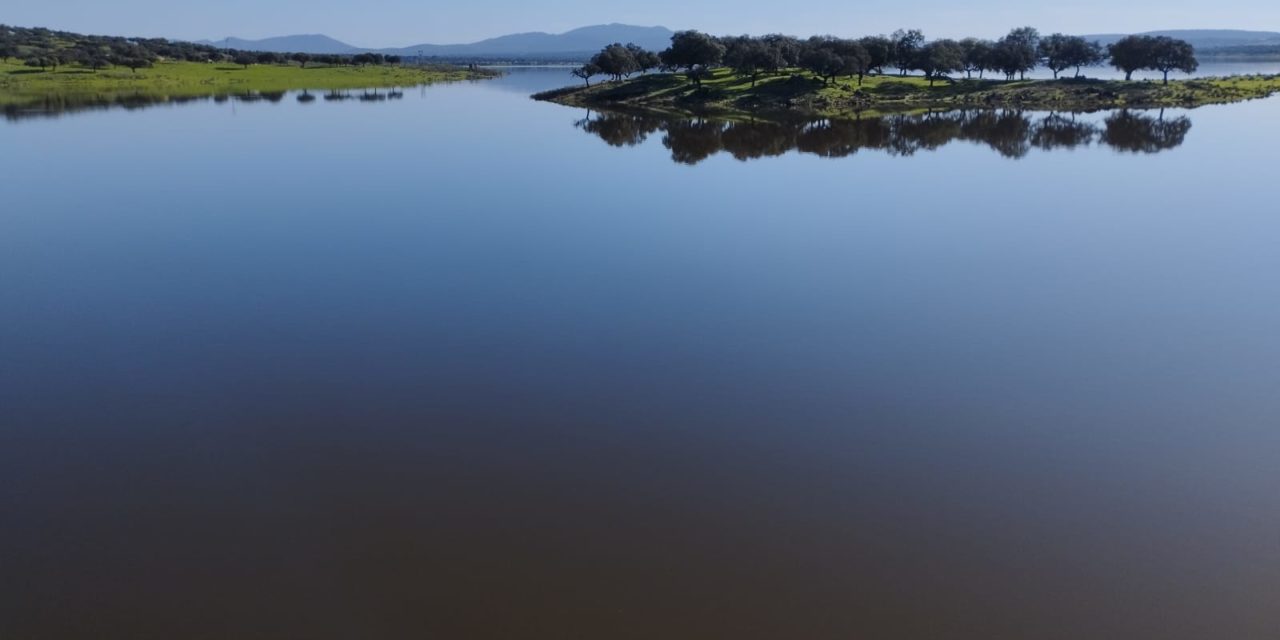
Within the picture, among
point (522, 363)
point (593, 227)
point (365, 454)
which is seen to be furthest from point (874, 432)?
point (593, 227)

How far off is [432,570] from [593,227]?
52.7 feet

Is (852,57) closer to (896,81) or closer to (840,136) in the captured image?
(896,81)

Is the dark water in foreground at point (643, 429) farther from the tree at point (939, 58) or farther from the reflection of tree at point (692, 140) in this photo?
the tree at point (939, 58)

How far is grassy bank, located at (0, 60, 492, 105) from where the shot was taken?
253 ft

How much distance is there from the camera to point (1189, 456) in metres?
10.0

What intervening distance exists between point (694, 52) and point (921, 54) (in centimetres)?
2192

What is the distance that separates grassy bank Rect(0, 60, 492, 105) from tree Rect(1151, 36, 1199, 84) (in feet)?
287

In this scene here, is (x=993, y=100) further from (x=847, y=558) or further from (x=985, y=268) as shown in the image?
(x=847, y=558)

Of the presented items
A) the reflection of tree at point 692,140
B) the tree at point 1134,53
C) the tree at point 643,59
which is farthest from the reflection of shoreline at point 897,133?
the tree at point 643,59

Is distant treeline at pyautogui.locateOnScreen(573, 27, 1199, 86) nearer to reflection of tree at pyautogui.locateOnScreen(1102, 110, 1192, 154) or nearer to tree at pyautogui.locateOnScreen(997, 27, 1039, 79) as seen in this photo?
tree at pyautogui.locateOnScreen(997, 27, 1039, 79)

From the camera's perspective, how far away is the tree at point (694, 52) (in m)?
76.2

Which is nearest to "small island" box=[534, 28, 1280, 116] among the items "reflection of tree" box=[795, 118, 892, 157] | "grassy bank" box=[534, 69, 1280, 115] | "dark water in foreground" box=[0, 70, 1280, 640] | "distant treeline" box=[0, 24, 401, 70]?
"grassy bank" box=[534, 69, 1280, 115]

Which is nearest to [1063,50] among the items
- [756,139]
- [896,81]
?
[896,81]

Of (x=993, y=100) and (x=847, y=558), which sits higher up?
(x=993, y=100)
